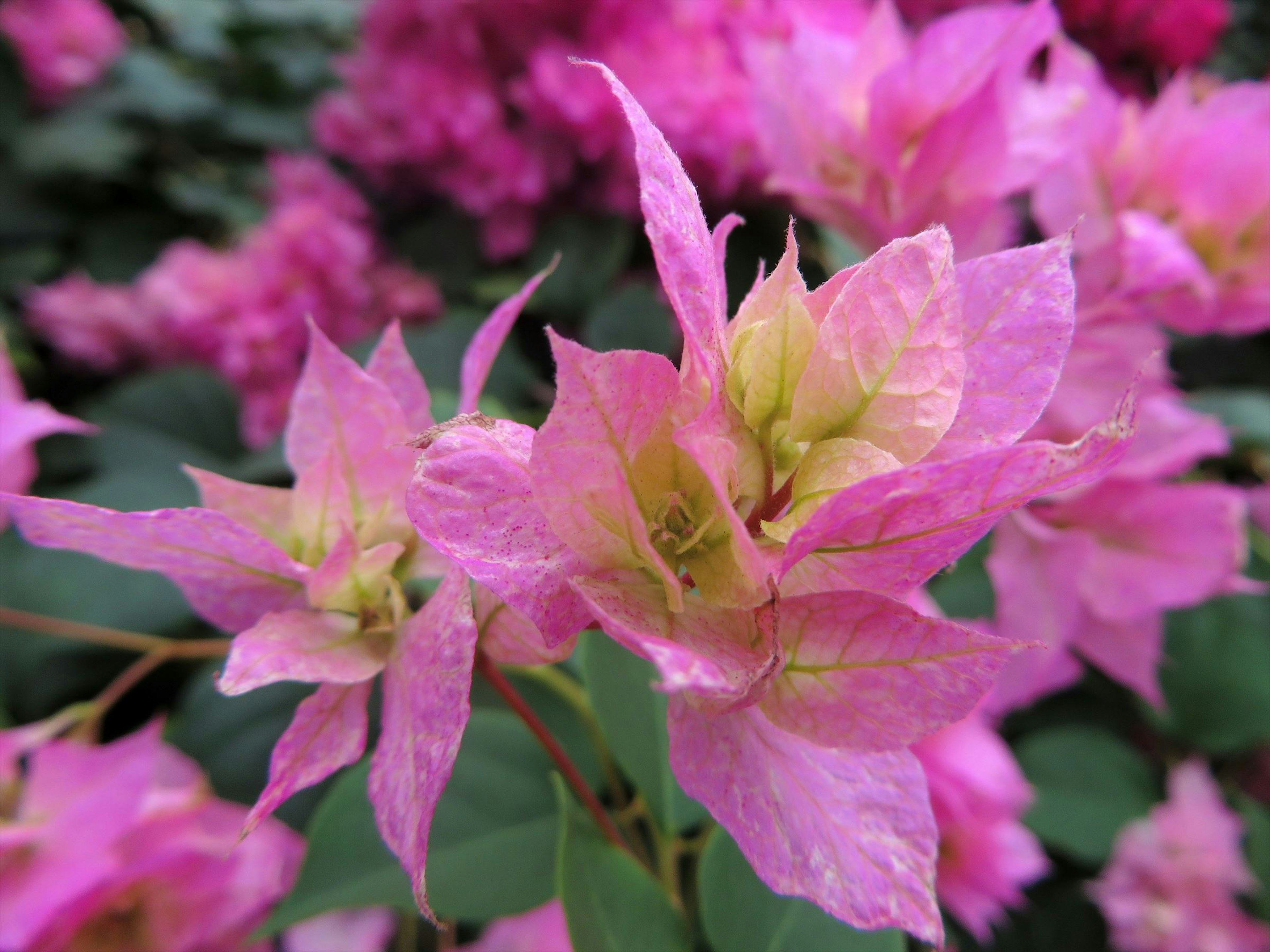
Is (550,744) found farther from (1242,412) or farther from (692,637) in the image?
(1242,412)

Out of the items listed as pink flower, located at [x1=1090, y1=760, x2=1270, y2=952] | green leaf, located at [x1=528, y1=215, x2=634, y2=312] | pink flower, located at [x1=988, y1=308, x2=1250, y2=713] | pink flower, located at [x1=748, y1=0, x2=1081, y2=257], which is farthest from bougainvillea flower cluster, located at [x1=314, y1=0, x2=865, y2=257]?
pink flower, located at [x1=1090, y1=760, x2=1270, y2=952]

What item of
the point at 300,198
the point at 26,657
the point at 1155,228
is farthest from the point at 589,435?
the point at 300,198

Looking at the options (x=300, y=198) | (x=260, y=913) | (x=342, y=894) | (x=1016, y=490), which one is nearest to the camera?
(x=1016, y=490)

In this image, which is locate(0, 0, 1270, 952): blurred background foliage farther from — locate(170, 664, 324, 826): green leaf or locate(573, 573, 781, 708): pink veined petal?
locate(573, 573, 781, 708): pink veined petal

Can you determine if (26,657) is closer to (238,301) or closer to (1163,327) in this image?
(238,301)

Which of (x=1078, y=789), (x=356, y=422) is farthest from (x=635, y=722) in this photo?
(x=1078, y=789)
